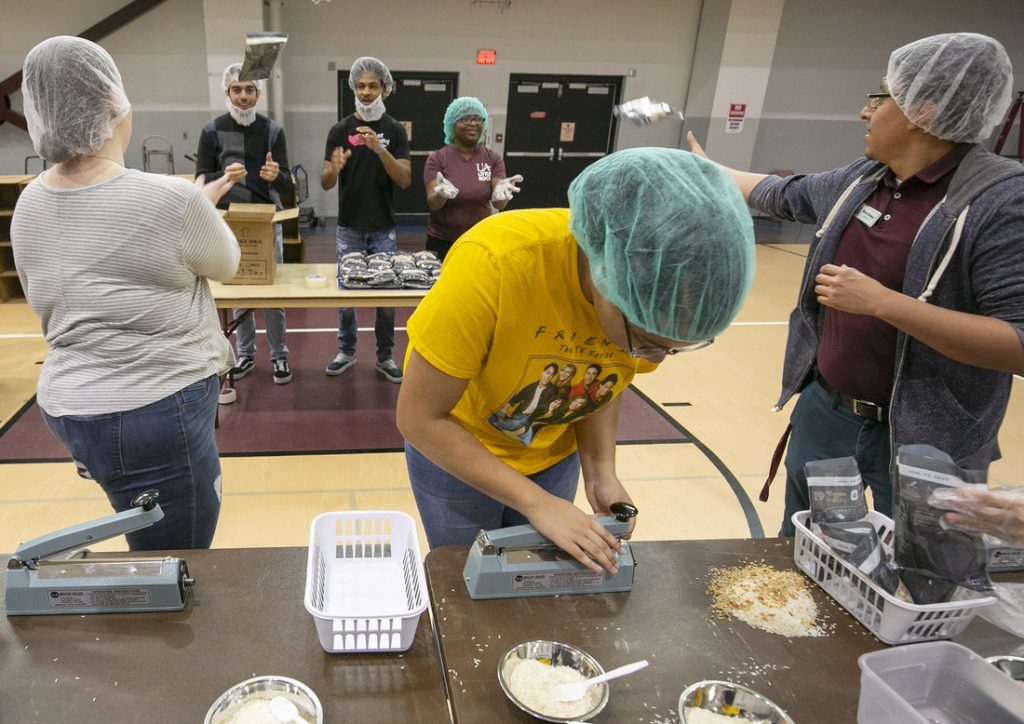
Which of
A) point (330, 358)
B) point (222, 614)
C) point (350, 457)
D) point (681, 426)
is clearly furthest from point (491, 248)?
point (330, 358)

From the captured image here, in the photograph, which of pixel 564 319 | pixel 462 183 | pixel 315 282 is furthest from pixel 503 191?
pixel 564 319

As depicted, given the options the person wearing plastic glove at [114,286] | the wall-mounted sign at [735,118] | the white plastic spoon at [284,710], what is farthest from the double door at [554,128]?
the white plastic spoon at [284,710]

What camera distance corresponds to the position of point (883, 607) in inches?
40.8

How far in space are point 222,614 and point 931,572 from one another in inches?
43.6

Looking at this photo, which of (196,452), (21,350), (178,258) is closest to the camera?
(178,258)

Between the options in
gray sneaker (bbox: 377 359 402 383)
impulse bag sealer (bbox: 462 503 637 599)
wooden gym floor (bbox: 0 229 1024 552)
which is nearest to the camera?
impulse bag sealer (bbox: 462 503 637 599)

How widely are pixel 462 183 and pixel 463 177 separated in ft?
0.11

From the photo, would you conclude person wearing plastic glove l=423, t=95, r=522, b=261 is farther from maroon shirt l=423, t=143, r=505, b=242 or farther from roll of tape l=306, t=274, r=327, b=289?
roll of tape l=306, t=274, r=327, b=289

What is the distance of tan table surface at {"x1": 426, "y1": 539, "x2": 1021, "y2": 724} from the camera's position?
91 centimetres

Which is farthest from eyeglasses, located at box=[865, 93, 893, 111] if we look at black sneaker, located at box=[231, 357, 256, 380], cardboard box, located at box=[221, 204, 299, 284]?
black sneaker, located at box=[231, 357, 256, 380]

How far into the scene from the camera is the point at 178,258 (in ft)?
4.29

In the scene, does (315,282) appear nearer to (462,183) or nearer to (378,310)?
(378,310)

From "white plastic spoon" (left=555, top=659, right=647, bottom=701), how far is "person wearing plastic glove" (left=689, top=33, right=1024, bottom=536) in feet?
2.89

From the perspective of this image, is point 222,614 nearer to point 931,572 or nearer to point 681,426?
point 931,572
